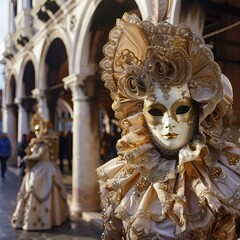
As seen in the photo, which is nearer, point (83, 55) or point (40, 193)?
point (40, 193)

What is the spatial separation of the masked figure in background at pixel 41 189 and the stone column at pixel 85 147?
580mm

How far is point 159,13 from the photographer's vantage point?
65.9 inches

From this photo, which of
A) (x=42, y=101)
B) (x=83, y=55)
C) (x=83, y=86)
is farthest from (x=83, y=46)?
(x=42, y=101)

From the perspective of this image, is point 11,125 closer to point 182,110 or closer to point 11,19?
point 11,19

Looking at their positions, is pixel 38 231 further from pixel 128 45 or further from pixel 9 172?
pixel 9 172

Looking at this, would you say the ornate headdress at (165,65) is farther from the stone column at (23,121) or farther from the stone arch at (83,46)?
the stone column at (23,121)

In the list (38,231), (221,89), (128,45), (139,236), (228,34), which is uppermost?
(228,34)

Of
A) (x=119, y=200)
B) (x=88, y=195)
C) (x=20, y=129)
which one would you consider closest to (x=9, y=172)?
(x=20, y=129)

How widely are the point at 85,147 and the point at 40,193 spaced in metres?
1.17

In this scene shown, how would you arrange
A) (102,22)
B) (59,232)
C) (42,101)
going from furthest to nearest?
(42,101)
(102,22)
(59,232)

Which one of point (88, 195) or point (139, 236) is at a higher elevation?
point (139, 236)

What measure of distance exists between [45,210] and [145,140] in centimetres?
396

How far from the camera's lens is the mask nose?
156 cm

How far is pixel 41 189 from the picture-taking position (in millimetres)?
5281
